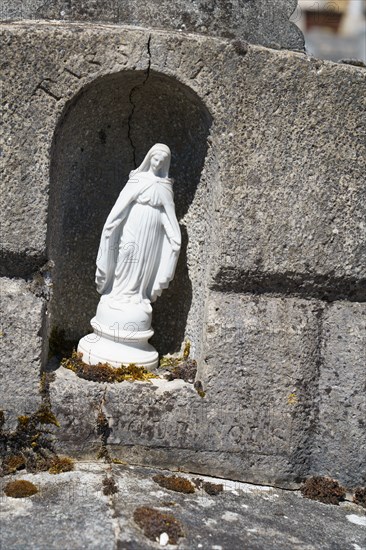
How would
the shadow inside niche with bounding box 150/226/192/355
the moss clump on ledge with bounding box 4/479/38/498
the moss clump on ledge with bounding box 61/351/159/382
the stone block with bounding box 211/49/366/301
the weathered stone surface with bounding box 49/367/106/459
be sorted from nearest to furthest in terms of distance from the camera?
1. the moss clump on ledge with bounding box 4/479/38/498
2. the stone block with bounding box 211/49/366/301
3. the weathered stone surface with bounding box 49/367/106/459
4. the moss clump on ledge with bounding box 61/351/159/382
5. the shadow inside niche with bounding box 150/226/192/355

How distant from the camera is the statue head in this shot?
13.8 feet

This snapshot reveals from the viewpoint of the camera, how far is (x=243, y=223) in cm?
402

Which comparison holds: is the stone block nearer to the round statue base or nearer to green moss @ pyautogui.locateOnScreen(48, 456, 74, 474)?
the round statue base

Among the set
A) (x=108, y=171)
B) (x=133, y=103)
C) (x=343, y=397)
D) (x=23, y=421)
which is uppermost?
(x=133, y=103)

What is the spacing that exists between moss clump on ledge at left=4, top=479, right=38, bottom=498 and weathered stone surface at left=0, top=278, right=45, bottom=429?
1.37 feet

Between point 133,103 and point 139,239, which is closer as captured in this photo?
point 139,239

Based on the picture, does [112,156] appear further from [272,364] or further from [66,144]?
[272,364]

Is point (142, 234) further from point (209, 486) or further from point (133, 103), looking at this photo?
point (209, 486)

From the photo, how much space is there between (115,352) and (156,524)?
48.2 inches

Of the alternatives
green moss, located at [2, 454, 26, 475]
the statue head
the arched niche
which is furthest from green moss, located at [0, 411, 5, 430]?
the statue head

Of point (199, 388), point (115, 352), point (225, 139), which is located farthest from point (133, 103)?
point (199, 388)

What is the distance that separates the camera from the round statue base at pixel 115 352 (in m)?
4.29

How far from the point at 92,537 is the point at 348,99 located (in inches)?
111

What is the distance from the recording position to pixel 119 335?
428cm
